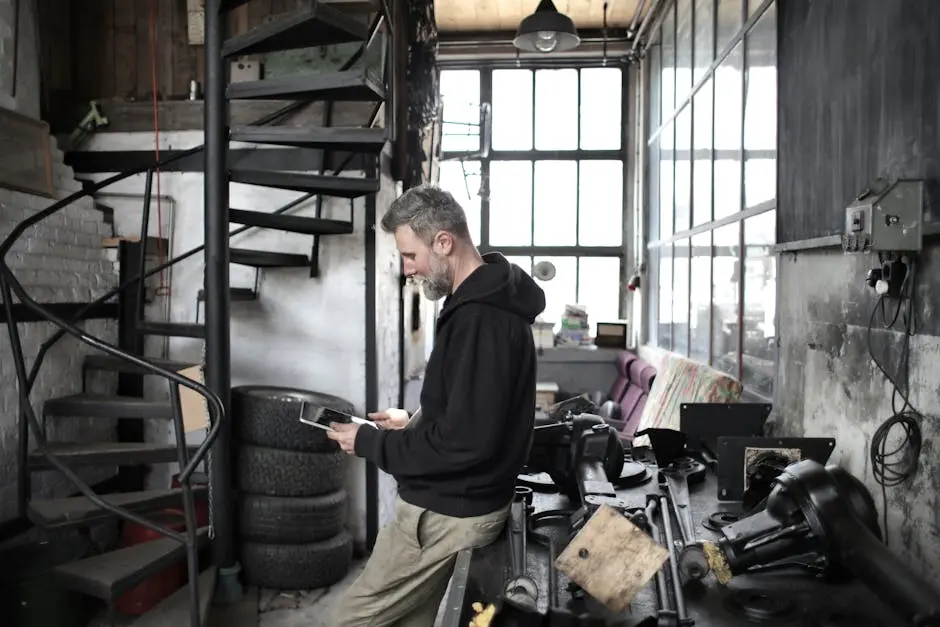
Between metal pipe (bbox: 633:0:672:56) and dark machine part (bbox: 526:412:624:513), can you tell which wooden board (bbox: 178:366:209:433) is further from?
metal pipe (bbox: 633:0:672:56)

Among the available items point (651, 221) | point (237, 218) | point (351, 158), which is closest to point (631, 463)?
point (237, 218)

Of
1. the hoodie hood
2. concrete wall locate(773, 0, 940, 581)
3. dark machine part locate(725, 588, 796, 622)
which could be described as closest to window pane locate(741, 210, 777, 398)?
concrete wall locate(773, 0, 940, 581)

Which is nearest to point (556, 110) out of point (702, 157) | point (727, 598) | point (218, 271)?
point (702, 157)

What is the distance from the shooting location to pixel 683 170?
6312 millimetres

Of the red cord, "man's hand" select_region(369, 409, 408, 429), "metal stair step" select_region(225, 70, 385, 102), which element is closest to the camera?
"man's hand" select_region(369, 409, 408, 429)

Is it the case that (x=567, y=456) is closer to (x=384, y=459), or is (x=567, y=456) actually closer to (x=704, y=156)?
(x=384, y=459)

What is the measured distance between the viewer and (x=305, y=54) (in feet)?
14.8

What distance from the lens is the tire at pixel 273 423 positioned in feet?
12.8

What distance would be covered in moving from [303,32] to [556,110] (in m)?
5.65

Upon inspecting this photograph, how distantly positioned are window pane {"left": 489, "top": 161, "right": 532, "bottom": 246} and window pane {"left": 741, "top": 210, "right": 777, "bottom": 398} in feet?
13.7

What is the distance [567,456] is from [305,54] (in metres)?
3.28

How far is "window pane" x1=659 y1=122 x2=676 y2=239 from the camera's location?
265 inches

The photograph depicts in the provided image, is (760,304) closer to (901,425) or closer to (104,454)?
(901,425)

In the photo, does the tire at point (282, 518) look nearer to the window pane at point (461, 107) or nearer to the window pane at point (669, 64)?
the window pane at point (669, 64)
